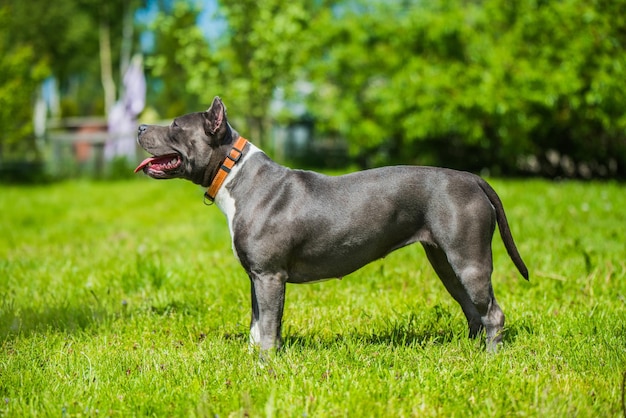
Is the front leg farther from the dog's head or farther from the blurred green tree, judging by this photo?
the blurred green tree

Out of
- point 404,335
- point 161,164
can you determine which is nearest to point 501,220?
point 404,335

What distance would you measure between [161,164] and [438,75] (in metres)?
12.8

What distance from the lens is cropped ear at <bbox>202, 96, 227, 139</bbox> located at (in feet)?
12.6

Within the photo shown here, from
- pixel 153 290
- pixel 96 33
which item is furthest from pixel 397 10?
pixel 96 33

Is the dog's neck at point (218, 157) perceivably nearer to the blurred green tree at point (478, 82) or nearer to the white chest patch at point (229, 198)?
the white chest patch at point (229, 198)

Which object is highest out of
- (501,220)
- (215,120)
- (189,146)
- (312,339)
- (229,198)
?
(215,120)

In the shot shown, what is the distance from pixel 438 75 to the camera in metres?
15.8

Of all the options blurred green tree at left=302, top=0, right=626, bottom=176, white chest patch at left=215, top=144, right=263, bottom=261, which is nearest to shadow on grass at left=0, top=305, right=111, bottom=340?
white chest patch at left=215, top=144, right=263, bottom=261

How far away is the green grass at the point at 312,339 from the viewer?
124 inches

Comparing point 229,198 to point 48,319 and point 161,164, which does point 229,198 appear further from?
point 48,319

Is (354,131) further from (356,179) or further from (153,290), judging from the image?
(356,179)

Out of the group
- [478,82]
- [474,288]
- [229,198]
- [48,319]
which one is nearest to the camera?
[474,288]

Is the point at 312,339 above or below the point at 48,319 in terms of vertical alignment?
above

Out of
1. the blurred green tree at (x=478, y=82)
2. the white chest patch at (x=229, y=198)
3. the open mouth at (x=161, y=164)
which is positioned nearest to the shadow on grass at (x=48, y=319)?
the open mouth at (x=161, y=164)
